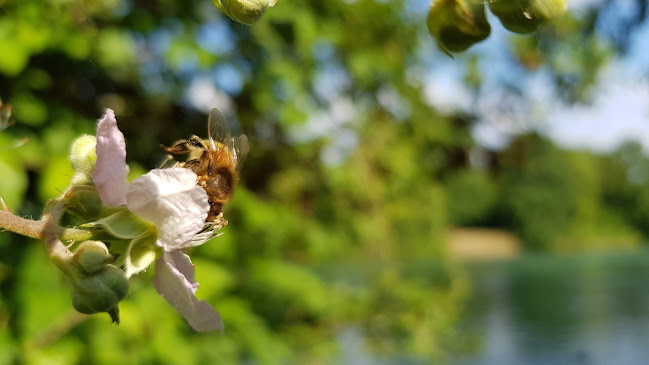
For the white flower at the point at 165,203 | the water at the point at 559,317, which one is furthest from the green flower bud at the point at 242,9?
the water at the point at 559,317

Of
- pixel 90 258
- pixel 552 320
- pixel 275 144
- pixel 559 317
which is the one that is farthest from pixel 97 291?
pixel 559 317

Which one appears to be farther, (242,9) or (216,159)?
(216,159)

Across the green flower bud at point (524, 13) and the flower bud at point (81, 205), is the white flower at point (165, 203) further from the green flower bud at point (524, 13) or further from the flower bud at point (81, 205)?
the green flower bud at point (524, 13)

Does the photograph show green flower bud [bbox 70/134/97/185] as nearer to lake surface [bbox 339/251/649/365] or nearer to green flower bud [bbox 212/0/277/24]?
green flower bud [bbox 212/0/277/24]

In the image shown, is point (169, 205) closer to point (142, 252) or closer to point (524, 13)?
point (142, 252)

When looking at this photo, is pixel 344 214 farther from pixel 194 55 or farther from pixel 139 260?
pixel 139 260

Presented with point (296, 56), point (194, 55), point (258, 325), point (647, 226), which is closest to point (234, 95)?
point (296, 56)
